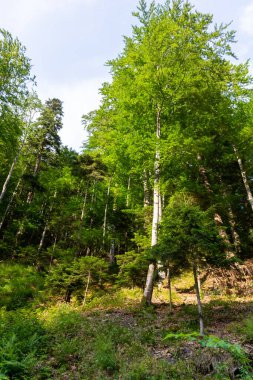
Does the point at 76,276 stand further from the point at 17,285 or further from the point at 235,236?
the point at 235,236

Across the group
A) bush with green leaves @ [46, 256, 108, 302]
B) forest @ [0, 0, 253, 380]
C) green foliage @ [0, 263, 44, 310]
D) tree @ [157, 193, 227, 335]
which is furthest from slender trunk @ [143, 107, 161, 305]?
green foliage @ [0, 263, 44, 310]

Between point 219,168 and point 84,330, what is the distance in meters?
15.7

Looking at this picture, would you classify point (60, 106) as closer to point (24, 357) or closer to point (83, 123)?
point (83, 123)

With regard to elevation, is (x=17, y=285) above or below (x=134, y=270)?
below

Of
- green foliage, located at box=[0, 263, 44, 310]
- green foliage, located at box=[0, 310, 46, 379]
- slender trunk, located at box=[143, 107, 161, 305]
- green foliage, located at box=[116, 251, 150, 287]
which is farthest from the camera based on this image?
green foliage, located at box=[0, 263, 44, 310]

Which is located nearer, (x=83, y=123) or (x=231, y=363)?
(x=231, y=363)

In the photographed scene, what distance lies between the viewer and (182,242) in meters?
8.05

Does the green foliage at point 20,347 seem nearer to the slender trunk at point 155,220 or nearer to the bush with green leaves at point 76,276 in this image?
the slender trunk at point 155,220

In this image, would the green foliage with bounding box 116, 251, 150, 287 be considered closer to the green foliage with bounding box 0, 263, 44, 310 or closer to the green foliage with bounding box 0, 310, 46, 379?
the green foliage with bounding box 0, 310, 46, 379

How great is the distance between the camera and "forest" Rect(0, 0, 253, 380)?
21.2ft

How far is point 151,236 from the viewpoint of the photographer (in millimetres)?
13875

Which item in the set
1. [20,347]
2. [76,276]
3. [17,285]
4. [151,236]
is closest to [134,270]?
[151,236]

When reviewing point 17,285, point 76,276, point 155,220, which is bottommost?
point 17,285

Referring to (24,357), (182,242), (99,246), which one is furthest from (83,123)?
(24,357)
